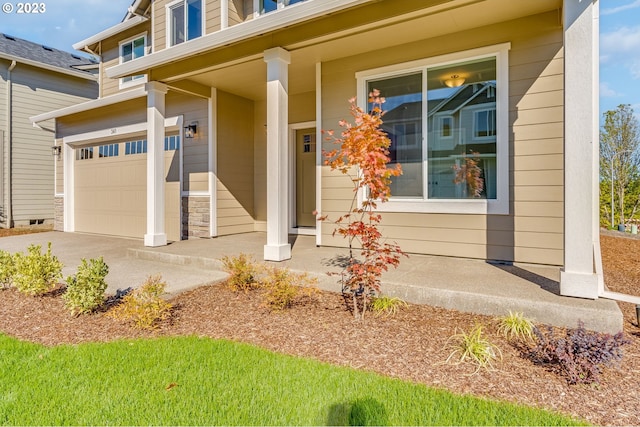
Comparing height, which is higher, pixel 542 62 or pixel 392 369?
pixel 542 62

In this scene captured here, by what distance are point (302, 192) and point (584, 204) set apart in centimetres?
514

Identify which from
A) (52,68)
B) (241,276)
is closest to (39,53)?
(52,68)

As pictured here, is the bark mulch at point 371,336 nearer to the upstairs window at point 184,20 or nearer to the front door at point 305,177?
the front door at point 305,177

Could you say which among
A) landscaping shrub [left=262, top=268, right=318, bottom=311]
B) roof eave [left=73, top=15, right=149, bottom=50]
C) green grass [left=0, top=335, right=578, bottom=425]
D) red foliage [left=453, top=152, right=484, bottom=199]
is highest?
roof eave [left=73, top=15, right=149, bottom=50]

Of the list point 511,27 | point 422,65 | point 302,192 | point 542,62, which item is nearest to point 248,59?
point 422,65

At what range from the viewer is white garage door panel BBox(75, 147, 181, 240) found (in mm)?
7953

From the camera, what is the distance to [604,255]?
646cm

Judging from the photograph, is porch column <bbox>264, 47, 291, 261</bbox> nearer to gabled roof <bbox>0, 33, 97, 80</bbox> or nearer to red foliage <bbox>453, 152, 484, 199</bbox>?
red foliage <bbox>453, 152, 484, 199</bbox>

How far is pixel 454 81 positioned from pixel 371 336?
3.66 meters

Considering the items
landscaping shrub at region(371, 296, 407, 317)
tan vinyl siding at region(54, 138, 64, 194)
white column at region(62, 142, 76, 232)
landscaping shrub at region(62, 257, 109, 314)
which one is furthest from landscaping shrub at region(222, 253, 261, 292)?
tan vinyl siding at region(54, 138, 64, 194)

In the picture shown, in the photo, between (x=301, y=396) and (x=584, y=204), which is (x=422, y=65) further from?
(x=301, y=396)

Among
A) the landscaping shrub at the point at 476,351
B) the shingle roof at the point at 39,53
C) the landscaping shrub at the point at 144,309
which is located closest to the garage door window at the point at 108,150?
the shingle roof at the point at 39,53

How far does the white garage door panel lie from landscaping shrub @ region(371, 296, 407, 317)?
547 centimetres

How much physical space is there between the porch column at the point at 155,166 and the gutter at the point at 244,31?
45cm
